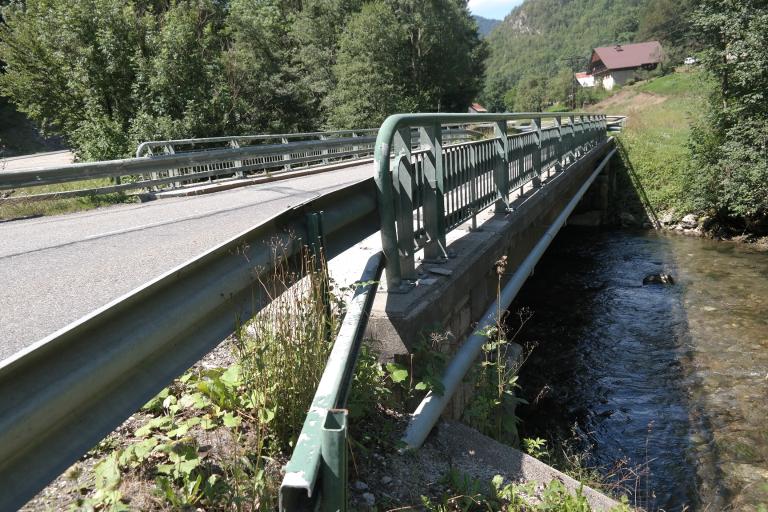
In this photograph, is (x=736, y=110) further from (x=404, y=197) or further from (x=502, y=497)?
(x=502, y=497)

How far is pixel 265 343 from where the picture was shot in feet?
8.80

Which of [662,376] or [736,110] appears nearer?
[662,376]

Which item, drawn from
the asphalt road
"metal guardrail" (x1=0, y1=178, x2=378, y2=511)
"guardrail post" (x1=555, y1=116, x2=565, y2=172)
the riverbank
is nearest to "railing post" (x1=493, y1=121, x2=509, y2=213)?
the asphalt road

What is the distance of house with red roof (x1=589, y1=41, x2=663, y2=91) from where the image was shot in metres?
102

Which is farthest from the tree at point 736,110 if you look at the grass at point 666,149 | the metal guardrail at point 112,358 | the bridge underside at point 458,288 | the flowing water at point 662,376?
the metal guardrail at point 112,358

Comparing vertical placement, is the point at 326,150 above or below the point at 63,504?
above

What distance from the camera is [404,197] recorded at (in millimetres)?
3936

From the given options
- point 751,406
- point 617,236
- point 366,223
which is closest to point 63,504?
point 366,223

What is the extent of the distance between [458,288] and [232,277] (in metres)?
2.48

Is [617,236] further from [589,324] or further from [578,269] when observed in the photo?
[589,324]

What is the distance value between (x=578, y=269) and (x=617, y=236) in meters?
7.03

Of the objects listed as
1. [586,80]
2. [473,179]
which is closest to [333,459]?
[473,179]

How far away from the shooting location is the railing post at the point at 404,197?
3869 mm

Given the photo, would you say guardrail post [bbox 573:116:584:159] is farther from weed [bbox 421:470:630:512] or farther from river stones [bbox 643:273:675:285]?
weed [bbox 421:470:630:512]
